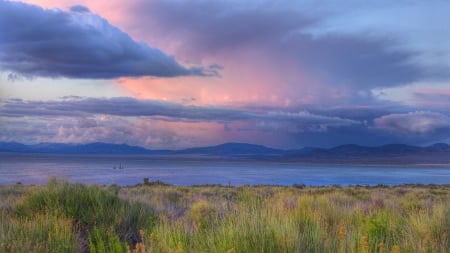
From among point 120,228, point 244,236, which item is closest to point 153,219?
point 120,228

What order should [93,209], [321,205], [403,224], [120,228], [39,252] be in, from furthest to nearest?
[321,205]
[93,209]
[120,228]
[403,224]
[39,252]

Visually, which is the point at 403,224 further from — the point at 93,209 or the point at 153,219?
the point at 93,209

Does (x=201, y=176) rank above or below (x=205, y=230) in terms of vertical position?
below

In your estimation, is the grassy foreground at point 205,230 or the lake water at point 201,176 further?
the lake water at point 201,176

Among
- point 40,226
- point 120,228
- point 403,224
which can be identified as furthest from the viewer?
point 120,228

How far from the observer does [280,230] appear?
5.30 metres

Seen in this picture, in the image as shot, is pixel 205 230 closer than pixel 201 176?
Yes

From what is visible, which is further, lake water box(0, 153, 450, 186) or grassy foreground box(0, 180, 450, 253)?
lake water box(0, 153, 450, 186)

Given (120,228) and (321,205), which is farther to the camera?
(321,205)

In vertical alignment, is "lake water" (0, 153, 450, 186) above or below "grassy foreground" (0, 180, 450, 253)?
below

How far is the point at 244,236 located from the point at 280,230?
439mm

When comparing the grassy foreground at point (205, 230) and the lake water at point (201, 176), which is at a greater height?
the grassy foreground at point (205, 230)

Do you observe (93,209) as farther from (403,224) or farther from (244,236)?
(403,224)

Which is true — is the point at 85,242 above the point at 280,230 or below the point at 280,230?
below
